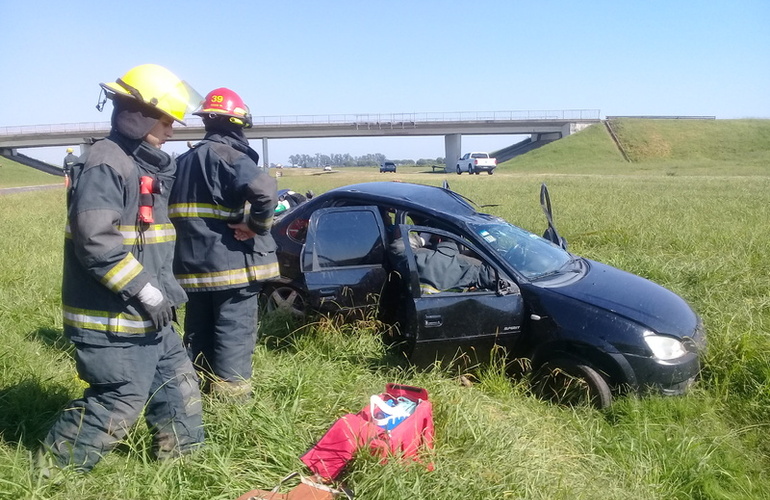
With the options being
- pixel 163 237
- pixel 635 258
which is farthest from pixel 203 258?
pixel 635 258

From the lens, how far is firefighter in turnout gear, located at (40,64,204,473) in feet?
7.53

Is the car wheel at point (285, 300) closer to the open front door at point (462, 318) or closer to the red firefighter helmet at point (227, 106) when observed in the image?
the open front door at point (462, 318)

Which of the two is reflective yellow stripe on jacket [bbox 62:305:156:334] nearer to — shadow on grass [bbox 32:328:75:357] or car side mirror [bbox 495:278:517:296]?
shadow on grass [bbox 32:328:75:357]

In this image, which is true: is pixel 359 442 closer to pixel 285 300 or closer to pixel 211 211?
pixel 211 211

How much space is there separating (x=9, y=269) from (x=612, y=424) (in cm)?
651

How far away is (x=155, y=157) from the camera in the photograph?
2.57 metres

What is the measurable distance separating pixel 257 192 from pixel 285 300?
6.13 feet

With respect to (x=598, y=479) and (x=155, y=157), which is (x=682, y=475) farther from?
(x=155, y=157)

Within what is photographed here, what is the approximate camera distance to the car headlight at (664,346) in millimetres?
3562

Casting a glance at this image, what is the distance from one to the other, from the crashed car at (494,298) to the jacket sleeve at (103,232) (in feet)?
6.28

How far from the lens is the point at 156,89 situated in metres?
2.50

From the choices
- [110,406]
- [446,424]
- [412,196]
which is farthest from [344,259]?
[110,406]

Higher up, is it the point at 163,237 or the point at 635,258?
the point at 163,237

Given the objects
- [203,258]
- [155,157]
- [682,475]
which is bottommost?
[682,475]
